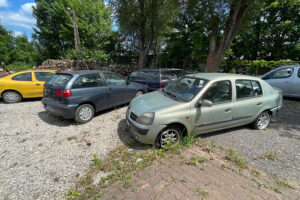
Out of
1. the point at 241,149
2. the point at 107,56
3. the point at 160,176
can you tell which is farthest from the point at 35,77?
the point at 107,56

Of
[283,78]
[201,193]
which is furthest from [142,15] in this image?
[201,193]

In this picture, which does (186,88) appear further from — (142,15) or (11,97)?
(142,15)

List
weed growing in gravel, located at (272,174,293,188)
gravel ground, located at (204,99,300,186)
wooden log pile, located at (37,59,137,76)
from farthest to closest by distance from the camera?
wooden log pile, located at (37,59,137,76)
gravel ground, located at (204,99,300,186)
weed growing in gravel, located at (272,174,293,188)

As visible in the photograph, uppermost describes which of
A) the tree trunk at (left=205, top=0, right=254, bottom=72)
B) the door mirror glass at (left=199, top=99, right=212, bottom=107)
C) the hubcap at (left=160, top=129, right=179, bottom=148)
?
the tree trunk at (left=205, top=0, right=254, bottom=72)

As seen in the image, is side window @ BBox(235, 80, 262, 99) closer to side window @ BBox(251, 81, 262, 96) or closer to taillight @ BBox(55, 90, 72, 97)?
side window @ BBox(251, 81, 262, 96)

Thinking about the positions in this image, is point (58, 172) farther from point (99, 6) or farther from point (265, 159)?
point (99, 6)

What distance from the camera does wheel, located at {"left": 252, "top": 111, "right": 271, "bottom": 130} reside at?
3.71 meters

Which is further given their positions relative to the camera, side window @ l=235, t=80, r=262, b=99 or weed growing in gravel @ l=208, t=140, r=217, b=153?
side window @ l=235, t=80, r=262, b=99

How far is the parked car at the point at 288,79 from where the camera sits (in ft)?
19.3

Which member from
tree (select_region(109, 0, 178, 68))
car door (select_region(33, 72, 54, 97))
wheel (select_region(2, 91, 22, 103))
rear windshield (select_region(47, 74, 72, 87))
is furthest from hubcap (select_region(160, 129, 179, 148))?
tree (select_region(109, 0, 178, 68))

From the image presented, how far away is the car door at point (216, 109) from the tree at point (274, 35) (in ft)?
35.1

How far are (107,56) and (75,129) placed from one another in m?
17.2

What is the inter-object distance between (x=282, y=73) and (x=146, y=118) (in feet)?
23.7

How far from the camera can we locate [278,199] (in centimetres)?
185
